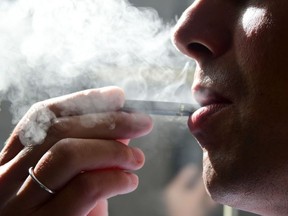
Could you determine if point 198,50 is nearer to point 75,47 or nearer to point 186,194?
point 75,47

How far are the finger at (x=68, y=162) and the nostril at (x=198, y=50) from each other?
0.24m

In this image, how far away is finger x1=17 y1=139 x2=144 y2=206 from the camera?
2.80 feet

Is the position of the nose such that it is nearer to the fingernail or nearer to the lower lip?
the lower lip

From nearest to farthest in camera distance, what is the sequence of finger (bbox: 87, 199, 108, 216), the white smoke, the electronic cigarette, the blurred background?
the electronic cigarette, finger (bbox: 87, 199, 108, 216), the white smoke, the blurred background

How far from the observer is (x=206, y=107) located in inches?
32.6

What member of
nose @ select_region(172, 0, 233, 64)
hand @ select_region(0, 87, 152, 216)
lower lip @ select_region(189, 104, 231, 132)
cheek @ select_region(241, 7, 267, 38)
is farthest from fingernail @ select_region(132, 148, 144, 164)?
cheek @ select_region(241, 7, 267, 38)

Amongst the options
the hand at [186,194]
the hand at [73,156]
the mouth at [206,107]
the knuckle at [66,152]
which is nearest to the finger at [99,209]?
the hand at [73,156]

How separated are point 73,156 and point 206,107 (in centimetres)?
28

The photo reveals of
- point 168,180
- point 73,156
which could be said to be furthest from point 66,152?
point 168,180

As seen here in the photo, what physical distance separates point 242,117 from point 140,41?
589 mm

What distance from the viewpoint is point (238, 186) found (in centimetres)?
76

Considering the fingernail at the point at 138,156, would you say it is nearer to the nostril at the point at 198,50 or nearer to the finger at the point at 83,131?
the finger at the point at 83,131

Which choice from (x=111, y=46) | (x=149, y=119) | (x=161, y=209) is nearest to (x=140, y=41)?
(x=111, y=46)

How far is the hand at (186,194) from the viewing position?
72.9 inches
